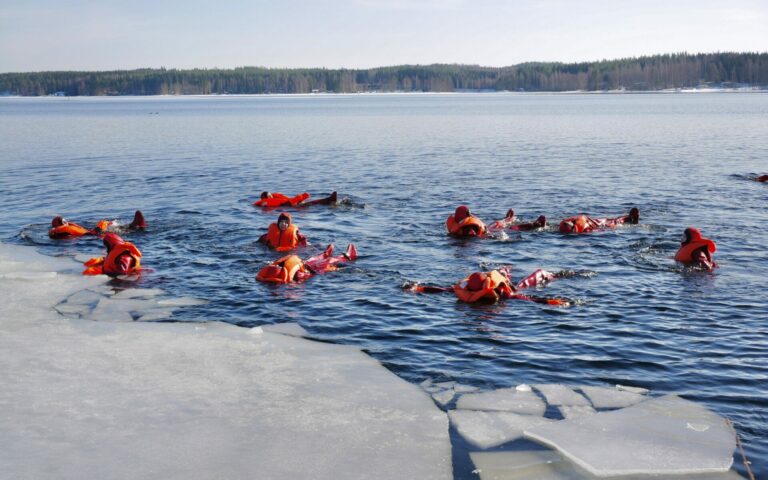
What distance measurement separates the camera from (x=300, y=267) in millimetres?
15172

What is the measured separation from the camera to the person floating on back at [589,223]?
18.7 meters

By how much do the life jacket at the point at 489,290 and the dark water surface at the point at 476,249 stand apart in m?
0.24

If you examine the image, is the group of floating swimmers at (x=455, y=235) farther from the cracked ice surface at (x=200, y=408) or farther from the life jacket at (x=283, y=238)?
the cracked ice surface at (x=200, y=408)

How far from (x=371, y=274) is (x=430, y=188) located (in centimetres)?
1316

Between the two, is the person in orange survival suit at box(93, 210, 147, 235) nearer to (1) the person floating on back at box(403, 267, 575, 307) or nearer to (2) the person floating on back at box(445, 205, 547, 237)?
(2) the person floating on back at box(445, 205, 547, 237)

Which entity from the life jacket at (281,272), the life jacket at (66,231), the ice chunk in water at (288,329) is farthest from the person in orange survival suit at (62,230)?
the ice chunk in water at (288,329)

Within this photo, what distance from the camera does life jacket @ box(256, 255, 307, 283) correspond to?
1465cm

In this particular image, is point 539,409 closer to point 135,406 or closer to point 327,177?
point 135,406

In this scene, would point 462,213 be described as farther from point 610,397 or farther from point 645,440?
point 645,440

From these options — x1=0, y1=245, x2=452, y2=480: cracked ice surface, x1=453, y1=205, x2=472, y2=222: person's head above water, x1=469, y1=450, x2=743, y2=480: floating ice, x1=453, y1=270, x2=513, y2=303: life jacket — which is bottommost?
x1=469, y1=450, x2=743, y2=480: floating ice

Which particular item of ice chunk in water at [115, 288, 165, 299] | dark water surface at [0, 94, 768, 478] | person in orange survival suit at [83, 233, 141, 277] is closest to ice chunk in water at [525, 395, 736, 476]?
dark water surface at [0, 94, 768, 478]

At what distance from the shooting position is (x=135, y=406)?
28.4 feet

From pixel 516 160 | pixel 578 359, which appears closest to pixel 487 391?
pixel 578 359

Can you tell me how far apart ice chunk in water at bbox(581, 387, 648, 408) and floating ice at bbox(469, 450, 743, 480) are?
5.19 feet
